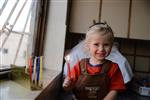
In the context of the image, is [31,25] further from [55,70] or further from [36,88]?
[36,88]

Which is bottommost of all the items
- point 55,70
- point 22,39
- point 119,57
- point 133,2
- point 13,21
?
point 55,70

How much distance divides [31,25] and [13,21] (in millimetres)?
348

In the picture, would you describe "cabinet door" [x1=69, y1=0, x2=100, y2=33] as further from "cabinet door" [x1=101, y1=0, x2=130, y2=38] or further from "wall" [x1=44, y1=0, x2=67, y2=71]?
"wall" [x1=44, y1=0, x2=67, y2=71]

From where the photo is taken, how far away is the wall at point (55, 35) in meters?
1.64

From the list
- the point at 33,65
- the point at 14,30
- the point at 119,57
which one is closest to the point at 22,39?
the point at 14,30

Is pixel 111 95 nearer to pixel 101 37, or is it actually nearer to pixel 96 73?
pixel 96 73

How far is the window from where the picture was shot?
1.01 meters

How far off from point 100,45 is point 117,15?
1034mm

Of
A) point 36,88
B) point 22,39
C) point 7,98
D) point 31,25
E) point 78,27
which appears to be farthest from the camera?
point 78,27

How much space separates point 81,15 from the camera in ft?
5.99

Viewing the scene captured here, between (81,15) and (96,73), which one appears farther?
(81,15)

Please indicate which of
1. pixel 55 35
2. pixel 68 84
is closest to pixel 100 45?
pixel 68 84

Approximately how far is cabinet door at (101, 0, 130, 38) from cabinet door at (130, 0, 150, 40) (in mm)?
61

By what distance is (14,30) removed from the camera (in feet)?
3.84
